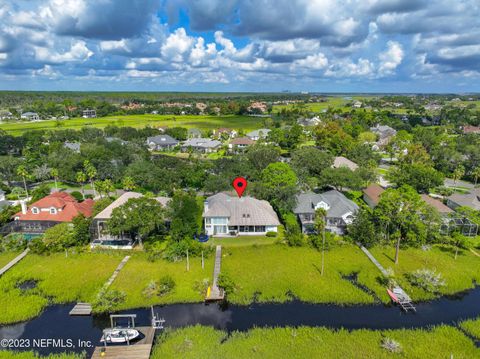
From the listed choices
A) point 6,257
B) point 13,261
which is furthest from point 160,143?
point 13,261

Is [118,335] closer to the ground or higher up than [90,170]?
closer to the ground

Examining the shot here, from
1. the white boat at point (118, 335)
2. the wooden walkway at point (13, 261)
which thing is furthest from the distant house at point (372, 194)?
the wooden walkway at point (13, 261)

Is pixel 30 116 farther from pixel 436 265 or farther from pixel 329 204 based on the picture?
pixel 436 265

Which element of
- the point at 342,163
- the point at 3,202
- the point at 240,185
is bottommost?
the point at 3,202

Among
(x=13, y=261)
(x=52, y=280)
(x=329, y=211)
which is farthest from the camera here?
(x=329, y=211)

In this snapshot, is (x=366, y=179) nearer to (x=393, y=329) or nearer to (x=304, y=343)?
(x=393, y=329)

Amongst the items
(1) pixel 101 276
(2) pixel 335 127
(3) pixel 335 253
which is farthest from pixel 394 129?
(1) pixel 101 276
